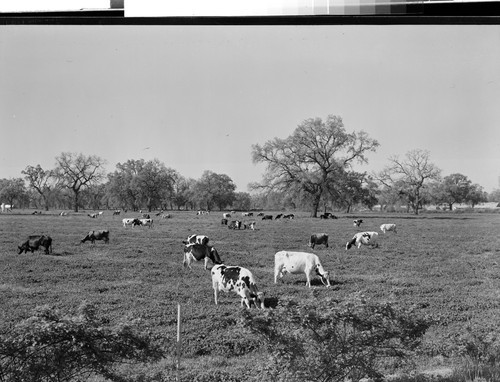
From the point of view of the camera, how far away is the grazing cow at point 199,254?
2.53m

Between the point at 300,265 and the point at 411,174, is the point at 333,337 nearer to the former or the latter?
the point at 300,265

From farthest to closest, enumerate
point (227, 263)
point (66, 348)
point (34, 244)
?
point (227, 263) → point (34, 244) → point (66, 348)

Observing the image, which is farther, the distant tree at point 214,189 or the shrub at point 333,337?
the distant tree at point 214,189

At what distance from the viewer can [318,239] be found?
2574mm

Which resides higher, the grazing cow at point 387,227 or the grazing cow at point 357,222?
the grazing cow at point 357,222

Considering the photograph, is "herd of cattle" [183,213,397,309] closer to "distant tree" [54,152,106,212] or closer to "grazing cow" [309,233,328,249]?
"grazing cow" [309,233,328,249]

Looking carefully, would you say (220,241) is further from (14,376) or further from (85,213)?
(14,376)

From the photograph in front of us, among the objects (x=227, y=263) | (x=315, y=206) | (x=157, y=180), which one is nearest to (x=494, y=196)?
(x=315, y=206)

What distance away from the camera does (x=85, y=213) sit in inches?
98.7

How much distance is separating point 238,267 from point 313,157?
697 mm

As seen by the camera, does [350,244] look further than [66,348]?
Yes

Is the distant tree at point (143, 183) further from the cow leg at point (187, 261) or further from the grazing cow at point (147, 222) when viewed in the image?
the cow leg at point (187, 261)

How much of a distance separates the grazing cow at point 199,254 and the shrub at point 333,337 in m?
0.32

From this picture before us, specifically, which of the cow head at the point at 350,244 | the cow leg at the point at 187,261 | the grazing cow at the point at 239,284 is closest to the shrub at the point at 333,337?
the grazing cow at the point at 239,284
